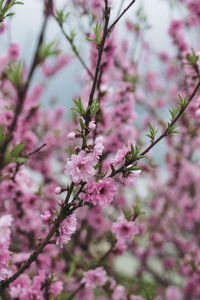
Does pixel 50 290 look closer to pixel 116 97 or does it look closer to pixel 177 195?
pixel 116 97

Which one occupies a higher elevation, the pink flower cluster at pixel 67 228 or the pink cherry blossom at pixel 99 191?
the pink cherry blossom at pixel 99 191

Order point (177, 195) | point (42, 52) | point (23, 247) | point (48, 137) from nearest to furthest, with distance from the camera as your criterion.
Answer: point (42, 52)
point (23, 247)
point (48, 137)
point (177, 195)

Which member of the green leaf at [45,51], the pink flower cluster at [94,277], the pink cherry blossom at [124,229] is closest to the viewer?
the green leaf at [45,51]

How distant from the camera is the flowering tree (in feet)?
5.09

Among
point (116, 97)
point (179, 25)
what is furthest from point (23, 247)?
point (179, 25)

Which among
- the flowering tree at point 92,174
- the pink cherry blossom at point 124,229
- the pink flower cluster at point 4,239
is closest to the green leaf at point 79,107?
the flowering tree at point 92,174

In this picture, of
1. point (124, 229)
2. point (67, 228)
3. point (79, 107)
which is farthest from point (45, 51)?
point (124, 229)

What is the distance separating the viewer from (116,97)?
343 cm

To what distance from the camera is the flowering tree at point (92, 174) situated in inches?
61.1

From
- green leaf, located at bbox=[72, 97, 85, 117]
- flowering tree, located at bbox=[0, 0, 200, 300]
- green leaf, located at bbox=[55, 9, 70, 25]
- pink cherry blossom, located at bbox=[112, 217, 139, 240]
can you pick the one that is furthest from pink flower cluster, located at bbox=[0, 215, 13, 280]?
green leaf, located at bbox=[55, 9, 70, 25]

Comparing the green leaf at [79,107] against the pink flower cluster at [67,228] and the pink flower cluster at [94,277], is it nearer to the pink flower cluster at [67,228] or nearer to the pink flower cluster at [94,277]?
the pink flower cluster at [67,228]

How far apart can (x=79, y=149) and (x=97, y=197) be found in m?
0.27

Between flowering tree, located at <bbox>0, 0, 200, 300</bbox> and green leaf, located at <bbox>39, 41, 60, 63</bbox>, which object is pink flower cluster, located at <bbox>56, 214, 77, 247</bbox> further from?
green leaf, located at <bbox>39, 41, 60, 63</bbox>

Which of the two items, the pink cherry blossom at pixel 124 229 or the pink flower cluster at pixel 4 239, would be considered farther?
the pink cherry blossom at pixel 124 229
